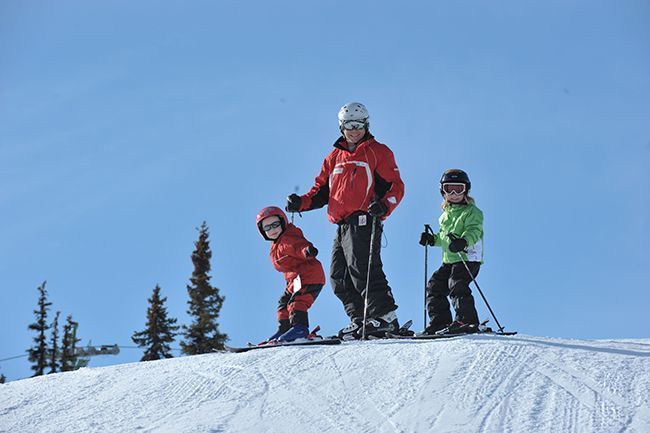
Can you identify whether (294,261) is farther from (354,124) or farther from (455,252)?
(455,252)

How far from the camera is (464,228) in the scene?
9242 millimetres

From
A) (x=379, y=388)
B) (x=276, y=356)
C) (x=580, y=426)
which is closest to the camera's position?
(x=580, y=426)

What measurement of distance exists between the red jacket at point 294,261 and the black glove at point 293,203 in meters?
→ 0.24

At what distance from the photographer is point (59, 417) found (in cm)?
636

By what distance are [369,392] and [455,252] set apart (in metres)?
3.19

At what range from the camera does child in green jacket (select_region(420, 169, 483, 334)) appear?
8.88m

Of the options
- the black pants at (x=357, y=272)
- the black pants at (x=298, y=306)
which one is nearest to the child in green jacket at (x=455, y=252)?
the black pants at (x=357, y=272)

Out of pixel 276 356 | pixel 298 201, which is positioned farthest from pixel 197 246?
pixel 276 356

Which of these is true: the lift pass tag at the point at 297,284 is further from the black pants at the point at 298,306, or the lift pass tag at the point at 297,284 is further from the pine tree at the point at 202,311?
the pine tree at the point at 202,311

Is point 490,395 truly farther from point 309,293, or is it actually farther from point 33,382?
point 33,382

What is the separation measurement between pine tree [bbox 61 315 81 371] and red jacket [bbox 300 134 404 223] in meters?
23.8

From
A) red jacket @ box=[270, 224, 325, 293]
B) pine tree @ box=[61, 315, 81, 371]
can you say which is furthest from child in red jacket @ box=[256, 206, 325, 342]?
pine tree @ box=[61, 315, 81, 371]

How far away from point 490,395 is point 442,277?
363 centimetres

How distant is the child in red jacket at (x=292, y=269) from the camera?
349 inches
